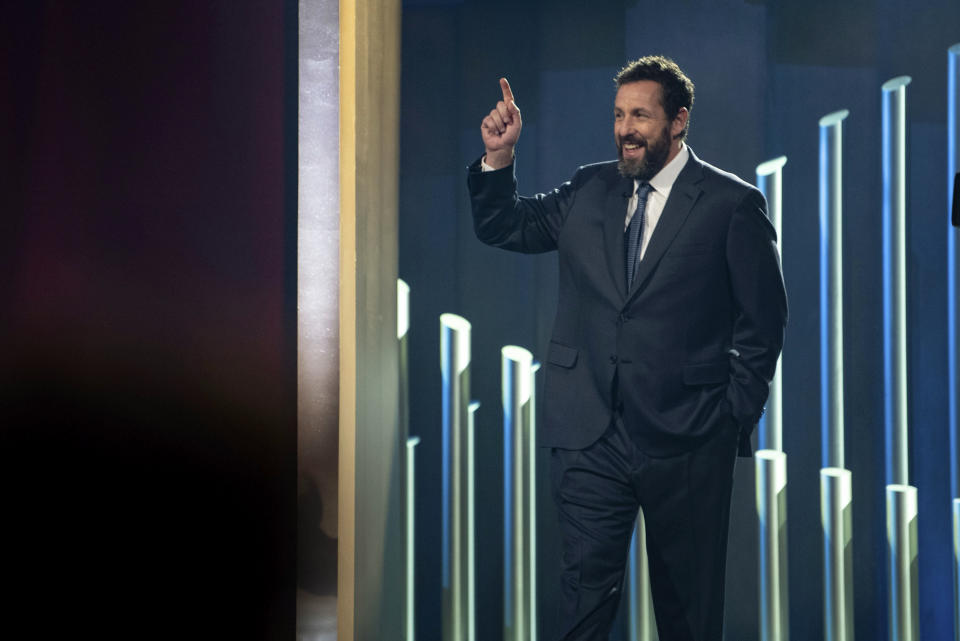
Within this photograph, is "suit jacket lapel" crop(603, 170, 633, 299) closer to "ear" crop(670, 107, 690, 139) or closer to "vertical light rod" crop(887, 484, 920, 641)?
"ear" crop(670, 107, 690, 139)

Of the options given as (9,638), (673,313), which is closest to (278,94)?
(673,313)

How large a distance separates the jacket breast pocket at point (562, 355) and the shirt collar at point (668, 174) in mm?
450

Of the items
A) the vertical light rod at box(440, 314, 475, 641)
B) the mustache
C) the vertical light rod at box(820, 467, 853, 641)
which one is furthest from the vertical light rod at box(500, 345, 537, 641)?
the vertical light rod at box(820, 467, 853, 641)

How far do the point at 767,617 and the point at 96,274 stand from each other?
2014 millimetres

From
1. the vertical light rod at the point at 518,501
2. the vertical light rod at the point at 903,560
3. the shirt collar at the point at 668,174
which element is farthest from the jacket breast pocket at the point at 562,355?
the vertical light rod at the point at 903,560

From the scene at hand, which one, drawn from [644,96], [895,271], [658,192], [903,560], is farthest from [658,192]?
[903,560]

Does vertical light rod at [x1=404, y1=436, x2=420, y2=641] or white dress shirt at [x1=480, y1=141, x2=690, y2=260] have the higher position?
white dress shirt at [x1=480, y1=141, x2=690, y2=260]

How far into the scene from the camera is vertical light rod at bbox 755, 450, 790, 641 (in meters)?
2.52

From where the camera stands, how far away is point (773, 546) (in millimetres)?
2527

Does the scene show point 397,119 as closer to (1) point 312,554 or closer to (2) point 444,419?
(2) point 444,419

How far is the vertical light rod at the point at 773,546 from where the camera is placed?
252 centimetres

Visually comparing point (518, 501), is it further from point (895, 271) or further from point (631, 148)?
point (895, 271)

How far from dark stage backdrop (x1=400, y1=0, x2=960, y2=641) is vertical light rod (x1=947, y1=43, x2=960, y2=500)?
3cm

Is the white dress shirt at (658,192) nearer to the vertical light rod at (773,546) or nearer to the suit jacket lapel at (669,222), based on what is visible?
the suit jacket lapel at (669,222)
